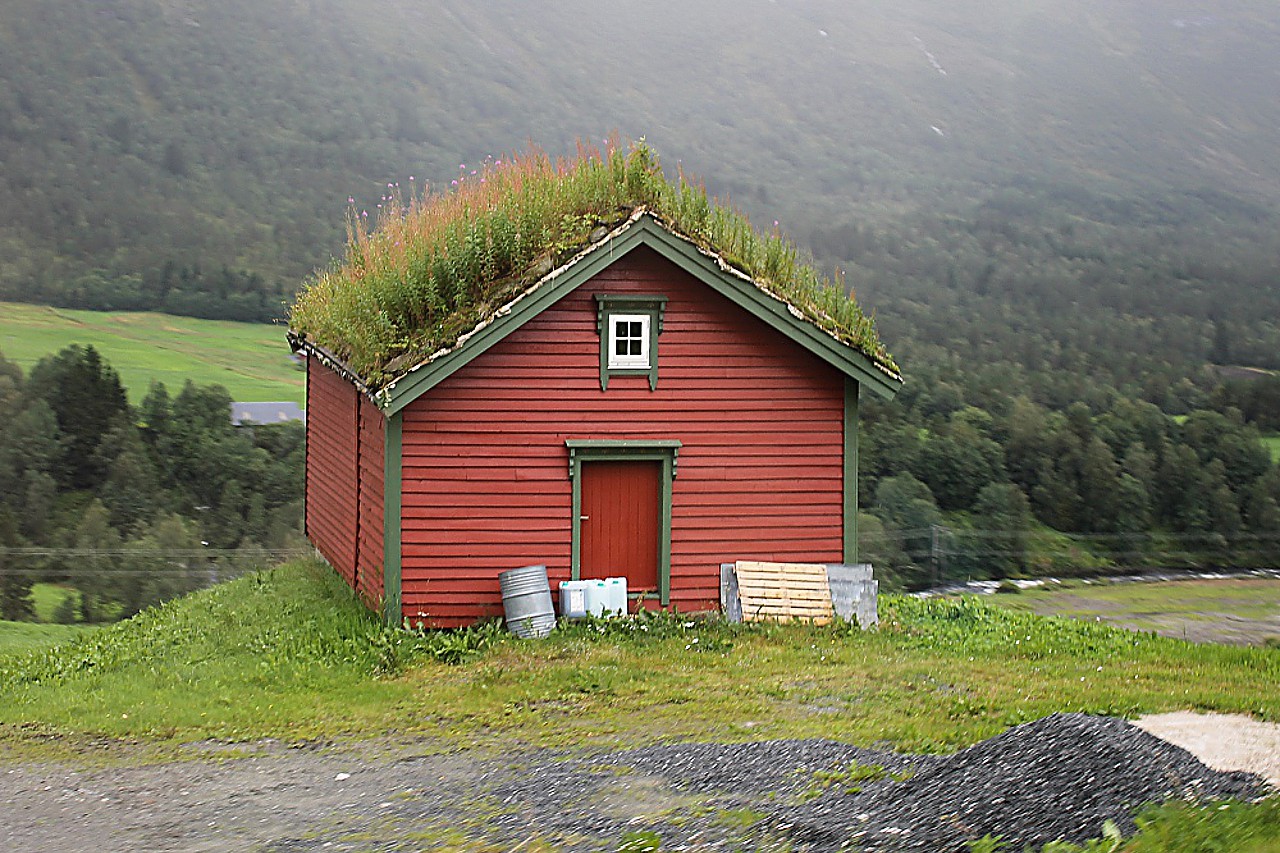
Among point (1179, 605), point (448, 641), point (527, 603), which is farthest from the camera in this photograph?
point (1179, 605)

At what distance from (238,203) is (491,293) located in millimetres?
125773

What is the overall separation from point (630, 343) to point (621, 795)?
7768 mm

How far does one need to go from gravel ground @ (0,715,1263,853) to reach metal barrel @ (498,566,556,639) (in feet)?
13.7

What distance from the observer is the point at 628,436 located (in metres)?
16.0

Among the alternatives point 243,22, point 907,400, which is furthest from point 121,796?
point 243,22

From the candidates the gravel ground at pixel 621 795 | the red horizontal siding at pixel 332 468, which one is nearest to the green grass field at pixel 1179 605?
the red horizontal siding at pixel 332 468

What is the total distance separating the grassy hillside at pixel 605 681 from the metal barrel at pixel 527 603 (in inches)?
11.9

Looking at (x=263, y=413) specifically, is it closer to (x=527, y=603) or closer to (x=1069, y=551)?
(x=1069, y=551)

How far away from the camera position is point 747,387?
53.6 feet

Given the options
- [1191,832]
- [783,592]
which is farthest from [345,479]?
[1191,832]

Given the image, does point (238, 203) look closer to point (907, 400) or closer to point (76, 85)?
point (76, 85)

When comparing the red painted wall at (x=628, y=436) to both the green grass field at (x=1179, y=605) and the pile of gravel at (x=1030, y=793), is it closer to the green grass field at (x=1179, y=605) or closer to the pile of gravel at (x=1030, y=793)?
the pile of gravel at (x=1030, y=793)

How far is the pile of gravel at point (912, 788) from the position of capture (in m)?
7.21

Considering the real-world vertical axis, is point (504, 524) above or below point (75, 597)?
above
